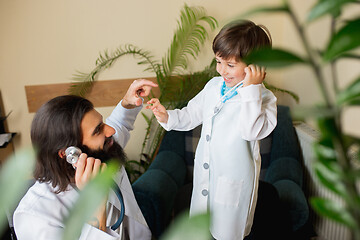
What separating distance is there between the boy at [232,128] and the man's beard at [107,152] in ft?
0.79

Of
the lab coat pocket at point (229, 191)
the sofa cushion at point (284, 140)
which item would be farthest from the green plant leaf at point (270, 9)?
the sofa cushion at point (284, 140)

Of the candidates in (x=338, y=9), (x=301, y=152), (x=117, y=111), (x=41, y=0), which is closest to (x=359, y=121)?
(x=301, y=152)

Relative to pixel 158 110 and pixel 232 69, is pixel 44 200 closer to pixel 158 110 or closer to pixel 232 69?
pixel 158 110

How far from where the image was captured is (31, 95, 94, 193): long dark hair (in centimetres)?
113

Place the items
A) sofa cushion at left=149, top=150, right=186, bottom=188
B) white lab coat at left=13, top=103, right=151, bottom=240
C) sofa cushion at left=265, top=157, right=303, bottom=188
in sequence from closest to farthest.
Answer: white lab coat at left=13, top=103, right=151, bottom=240 → sofa cushion at left=265, top=157, right=303, bottom=188 → sofa cushion at left=149, top=150, right=186, bottom=188

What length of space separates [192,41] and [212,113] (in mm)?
1235

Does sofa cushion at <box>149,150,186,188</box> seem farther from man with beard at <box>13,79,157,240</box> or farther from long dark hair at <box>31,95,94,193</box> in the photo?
long dark hair at <box>31,95,94,193</box>

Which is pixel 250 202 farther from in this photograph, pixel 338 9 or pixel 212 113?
pixel 338 9

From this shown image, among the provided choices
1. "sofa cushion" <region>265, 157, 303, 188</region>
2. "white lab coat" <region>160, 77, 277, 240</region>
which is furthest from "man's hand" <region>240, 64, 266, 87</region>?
"sofa cushion" <region>265, 157, 303, 188</region>

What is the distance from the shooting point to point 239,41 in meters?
1.20

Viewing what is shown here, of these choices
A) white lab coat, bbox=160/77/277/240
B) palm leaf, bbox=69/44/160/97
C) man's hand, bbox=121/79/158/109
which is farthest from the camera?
palm leaf, bbox=69/44/160/97

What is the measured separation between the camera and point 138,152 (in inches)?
113

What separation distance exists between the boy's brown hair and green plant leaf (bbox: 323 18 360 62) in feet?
3.29

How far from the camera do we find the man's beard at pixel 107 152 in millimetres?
1225
